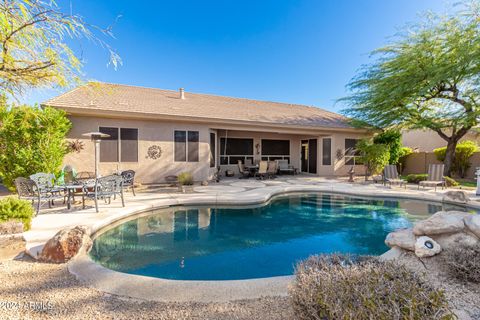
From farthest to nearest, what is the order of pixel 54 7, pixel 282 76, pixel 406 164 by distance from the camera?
pixel 282 76 → pixel 406 164 → pixel 54 7

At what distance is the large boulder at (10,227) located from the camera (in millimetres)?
4043

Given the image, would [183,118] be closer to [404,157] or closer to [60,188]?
[60,188]

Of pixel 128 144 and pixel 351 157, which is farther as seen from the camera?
pixel 351 157

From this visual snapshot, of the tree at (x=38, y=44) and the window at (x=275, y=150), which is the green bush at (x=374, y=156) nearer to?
the window at (x=275, y=150)

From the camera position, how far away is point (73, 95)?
9930mm

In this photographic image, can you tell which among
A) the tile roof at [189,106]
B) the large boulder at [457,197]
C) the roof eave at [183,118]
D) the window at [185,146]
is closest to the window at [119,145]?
the roof eave at [183,118]

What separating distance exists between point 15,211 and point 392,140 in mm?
16474

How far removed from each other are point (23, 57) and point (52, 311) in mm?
3166

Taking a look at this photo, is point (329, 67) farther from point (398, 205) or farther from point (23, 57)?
point (23, 57)

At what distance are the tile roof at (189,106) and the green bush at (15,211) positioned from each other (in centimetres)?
424

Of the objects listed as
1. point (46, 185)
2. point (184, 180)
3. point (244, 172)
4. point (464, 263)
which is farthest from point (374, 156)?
point (46, 185)

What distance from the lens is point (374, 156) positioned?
1289 centimetres

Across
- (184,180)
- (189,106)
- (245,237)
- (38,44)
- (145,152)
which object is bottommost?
(245,237)

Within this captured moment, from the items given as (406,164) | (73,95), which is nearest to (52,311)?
(73,95)
